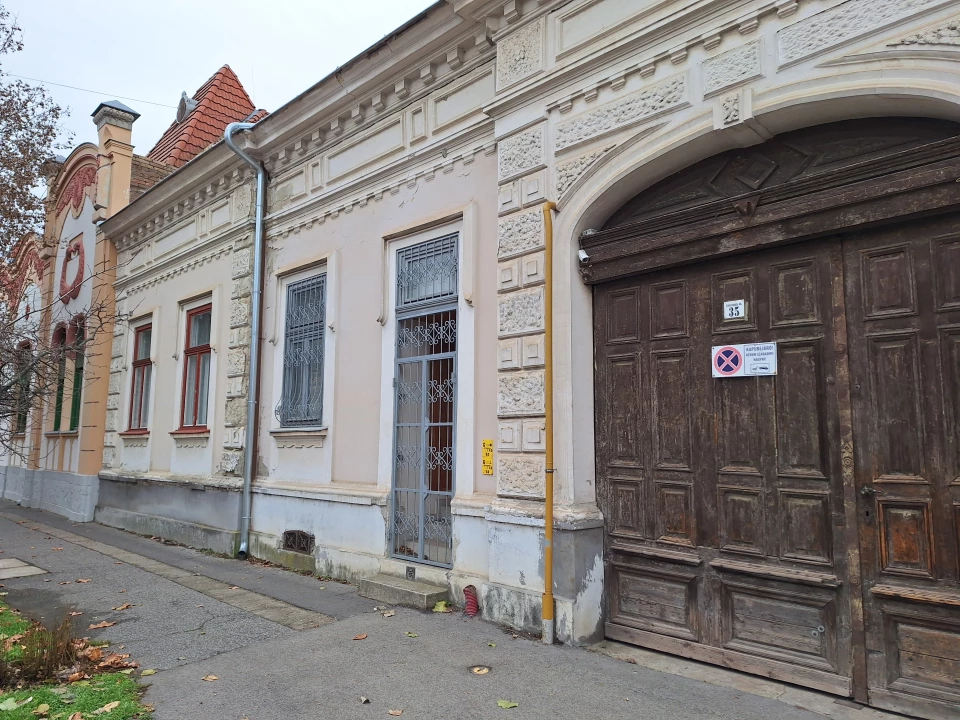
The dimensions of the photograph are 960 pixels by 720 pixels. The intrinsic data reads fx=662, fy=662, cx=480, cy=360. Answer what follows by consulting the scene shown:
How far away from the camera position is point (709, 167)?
188 inches

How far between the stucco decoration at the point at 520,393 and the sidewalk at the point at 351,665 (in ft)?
5.59

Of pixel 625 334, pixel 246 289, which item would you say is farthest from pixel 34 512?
pixel 625 334

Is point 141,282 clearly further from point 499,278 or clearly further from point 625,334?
point 625,334

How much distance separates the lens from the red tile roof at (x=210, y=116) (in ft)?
43.1

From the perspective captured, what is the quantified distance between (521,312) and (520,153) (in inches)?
53.8

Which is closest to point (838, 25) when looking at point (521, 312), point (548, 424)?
point (521, 312)

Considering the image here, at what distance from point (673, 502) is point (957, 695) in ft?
5.94

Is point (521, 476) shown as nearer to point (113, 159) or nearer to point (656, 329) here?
point (656, 329)

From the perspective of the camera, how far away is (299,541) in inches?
309

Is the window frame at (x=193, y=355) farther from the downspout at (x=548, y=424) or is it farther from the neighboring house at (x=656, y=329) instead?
the downspout at (x=548, y=424)

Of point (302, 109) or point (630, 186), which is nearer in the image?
point (630, 186)

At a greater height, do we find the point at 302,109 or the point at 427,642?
the point at 302,109

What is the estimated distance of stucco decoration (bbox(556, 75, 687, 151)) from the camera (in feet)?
15.2

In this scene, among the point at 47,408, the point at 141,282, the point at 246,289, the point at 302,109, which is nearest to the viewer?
the point at 302,109
